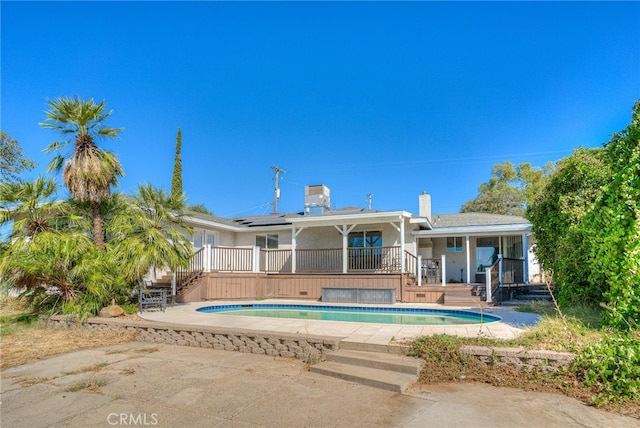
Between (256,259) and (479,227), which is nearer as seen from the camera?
(479,227)

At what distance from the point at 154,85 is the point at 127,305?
13.8 m

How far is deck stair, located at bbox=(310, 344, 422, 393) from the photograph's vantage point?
478 cm

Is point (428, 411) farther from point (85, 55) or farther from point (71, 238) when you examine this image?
point (85, 55)

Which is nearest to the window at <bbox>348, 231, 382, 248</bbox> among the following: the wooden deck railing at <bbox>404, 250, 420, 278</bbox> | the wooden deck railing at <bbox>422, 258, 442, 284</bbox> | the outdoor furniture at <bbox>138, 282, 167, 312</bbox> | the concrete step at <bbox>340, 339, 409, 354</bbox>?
the wooden deck railing at <bbox>404, 250, 420, 278</bbox>

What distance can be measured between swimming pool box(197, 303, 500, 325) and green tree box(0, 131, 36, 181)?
55.1 feet

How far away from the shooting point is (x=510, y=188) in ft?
109

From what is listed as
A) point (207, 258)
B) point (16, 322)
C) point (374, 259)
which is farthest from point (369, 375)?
point (374, 259)

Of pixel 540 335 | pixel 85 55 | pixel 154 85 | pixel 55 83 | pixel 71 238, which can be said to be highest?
pixel 154 85

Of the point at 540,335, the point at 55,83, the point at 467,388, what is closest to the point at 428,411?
the point at 467,388

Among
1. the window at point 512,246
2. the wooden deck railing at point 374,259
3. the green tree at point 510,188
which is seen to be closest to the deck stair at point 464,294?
the wooden deck railing at point 374,259

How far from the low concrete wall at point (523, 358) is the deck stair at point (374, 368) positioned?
2.91ft

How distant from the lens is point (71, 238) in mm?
9320

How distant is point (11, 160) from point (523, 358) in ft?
84.9

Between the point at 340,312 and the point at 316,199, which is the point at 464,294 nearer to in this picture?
the point at 340,312
